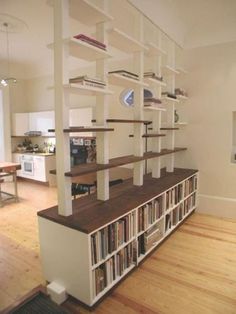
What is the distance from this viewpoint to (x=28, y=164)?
231 inches

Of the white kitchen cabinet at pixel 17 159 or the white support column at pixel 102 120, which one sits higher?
the white support column at pixel 102 120

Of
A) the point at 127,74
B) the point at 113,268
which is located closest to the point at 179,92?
the point at 127,74

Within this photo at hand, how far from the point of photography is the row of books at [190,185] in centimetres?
347

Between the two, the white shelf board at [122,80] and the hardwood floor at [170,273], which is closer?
the hardwood floor at [170,273]

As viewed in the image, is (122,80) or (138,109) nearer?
(122,80)

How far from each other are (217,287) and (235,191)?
1.84 m

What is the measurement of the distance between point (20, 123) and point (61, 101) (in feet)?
15.7

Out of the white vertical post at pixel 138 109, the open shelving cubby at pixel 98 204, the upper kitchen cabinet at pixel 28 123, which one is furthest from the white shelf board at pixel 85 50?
the upper kitchen cabinet at pixel 28 123

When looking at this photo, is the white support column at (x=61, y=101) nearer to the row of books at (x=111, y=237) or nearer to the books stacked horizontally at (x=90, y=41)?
the books stacked horizontally at (x=90, y=41)

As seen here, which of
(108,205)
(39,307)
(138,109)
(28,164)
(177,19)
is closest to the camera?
(39,307)

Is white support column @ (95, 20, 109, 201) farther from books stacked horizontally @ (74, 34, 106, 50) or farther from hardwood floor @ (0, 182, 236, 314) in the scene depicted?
hardwood floor @ (0, 182, 236, 314)

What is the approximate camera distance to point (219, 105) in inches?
141

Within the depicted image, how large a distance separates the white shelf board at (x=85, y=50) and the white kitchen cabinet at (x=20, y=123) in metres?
4.46

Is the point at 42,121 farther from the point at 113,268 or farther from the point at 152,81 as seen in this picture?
the point at 113,268
